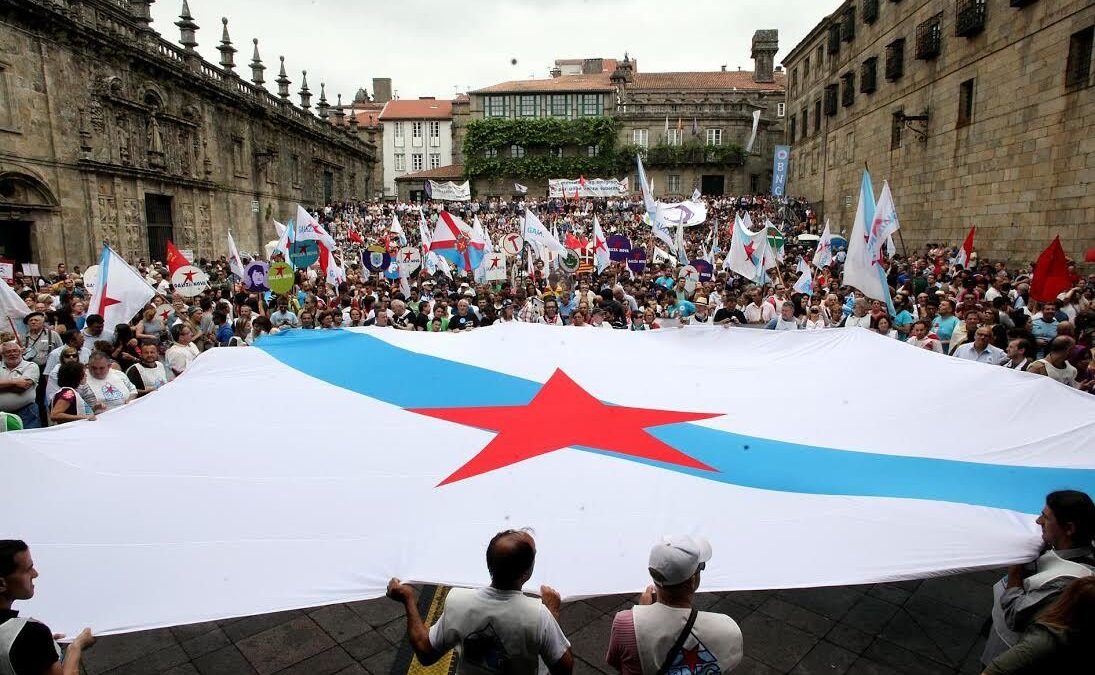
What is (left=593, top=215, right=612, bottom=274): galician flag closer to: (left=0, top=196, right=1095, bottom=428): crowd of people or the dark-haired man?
(left=0, top=196, right=1095, bottom=428): crowd of people

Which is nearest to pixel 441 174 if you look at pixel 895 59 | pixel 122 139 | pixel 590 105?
pixel 590 105

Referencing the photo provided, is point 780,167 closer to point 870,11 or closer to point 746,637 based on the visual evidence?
point 870,11

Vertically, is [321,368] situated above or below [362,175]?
below

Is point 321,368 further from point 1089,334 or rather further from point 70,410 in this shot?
point 1089,334

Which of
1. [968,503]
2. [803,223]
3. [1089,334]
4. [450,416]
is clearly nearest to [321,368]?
[450,416]

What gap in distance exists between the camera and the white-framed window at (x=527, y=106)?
184 feet

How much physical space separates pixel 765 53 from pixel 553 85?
20.9m

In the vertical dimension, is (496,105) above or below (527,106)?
above

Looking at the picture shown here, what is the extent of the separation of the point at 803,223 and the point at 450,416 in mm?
32429

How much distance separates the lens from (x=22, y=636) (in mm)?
2119

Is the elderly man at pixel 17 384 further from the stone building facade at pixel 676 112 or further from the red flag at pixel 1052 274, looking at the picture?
the stone building facade at pixel 676 112

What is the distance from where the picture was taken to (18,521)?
9.59 ft

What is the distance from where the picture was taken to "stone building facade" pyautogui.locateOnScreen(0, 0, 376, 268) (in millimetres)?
18062

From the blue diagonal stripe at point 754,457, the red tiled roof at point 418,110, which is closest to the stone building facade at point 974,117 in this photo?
the blue diagonal stripe at point 754,457
